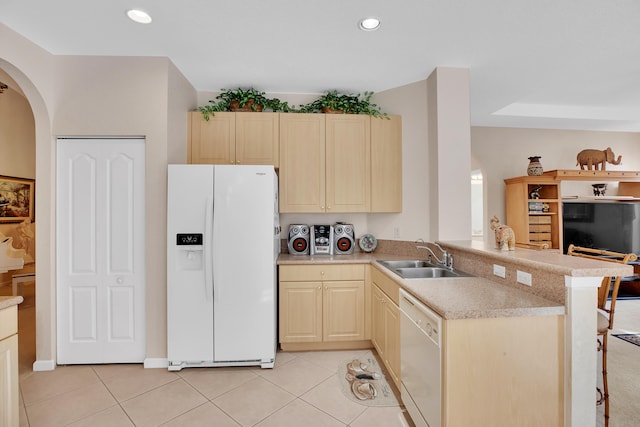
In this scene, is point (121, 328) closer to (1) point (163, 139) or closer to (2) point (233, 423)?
(2) point (233, 423)

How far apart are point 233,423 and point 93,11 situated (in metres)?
2.97

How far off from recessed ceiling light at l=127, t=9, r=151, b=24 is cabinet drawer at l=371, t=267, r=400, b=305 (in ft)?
8.64

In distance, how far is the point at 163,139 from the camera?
2561mm

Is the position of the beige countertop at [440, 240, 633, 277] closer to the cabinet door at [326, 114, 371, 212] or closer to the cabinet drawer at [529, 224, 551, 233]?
the cabinet door at [326, 114, 371, 212]

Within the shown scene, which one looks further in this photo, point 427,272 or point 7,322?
point 427,272

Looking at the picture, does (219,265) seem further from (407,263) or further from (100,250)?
(407,263)

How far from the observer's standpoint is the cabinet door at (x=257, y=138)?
3.05 metres

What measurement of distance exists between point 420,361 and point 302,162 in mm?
2140

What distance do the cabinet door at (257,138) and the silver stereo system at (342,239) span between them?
996 millimetres

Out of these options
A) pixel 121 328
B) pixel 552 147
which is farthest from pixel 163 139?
pixel 552 147

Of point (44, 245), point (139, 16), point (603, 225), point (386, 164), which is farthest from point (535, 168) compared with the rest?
point (44, 245)

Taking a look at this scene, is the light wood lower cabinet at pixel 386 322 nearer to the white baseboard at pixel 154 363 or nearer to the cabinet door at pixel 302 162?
the cabinet door at pixel 302 162

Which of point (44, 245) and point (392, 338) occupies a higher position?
point (44, 245)

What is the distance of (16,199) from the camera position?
4.11m
